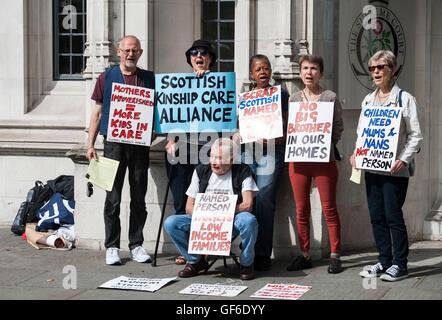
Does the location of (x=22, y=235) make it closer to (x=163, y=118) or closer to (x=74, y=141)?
(x=74, y=141)

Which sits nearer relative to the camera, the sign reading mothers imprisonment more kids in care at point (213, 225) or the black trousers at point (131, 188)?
the sign reading mothers imprisonment more kids in care at point (213, 225)

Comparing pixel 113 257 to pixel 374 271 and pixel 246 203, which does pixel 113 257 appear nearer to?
pixel 246 203

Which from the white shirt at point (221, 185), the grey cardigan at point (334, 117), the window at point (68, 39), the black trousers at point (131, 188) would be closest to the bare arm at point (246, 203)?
the white shirt at point (221, 185)

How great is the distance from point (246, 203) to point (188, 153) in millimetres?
Answer: 1060

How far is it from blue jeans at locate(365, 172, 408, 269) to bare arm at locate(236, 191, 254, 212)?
41.9 inches

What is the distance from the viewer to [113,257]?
31.7 ft

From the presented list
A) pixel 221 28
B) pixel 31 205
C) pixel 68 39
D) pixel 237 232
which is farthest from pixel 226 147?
→ pixel 68 39

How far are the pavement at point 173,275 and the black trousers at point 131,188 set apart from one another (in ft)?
0.95

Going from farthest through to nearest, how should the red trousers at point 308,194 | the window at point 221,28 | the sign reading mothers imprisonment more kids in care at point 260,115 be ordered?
1. the window at point 221,28
2. the sign reading mothers imprisonment more kids in care at point 260,115
3. the red trousers at point 308,194

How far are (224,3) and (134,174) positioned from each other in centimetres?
223

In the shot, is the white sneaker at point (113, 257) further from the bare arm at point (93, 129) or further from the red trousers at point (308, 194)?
the red trousers at point (308, 194)

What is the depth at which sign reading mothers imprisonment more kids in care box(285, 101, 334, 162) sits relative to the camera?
901cm

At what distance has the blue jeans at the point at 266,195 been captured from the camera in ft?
30.8

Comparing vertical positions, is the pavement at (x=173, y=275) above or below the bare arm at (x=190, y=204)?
below
